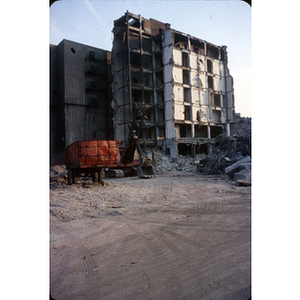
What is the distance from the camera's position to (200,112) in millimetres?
2021

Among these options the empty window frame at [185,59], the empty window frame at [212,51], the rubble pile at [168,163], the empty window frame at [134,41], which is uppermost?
the empty window frame at [134,41]

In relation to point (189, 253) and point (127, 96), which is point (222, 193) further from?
point (127, 96)

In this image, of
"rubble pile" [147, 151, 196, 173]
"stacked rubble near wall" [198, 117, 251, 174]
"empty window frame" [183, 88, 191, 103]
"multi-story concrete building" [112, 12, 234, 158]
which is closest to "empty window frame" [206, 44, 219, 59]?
"multi-story concrete building" [112, 12, 234, 158]

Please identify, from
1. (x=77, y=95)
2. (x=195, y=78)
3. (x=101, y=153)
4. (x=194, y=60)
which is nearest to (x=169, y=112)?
(x=195, y=78)

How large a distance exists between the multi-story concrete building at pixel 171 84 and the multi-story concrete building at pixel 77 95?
12 centimetres

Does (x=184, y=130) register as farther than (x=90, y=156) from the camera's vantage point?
No

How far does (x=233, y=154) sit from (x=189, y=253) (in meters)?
1.11

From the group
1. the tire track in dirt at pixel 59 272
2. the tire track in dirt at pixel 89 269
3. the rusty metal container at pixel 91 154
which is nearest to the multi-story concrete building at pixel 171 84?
the rusty metal container at pixel 91 154

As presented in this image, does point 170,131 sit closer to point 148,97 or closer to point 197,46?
point 148,97

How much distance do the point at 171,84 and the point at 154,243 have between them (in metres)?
1.28

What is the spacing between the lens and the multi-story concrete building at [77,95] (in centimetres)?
188

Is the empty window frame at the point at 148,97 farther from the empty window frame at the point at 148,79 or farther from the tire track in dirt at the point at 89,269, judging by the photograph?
the tire track in dirt at the point at 89,269

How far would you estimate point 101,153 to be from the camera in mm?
2586

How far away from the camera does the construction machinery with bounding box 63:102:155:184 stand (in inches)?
78.9
